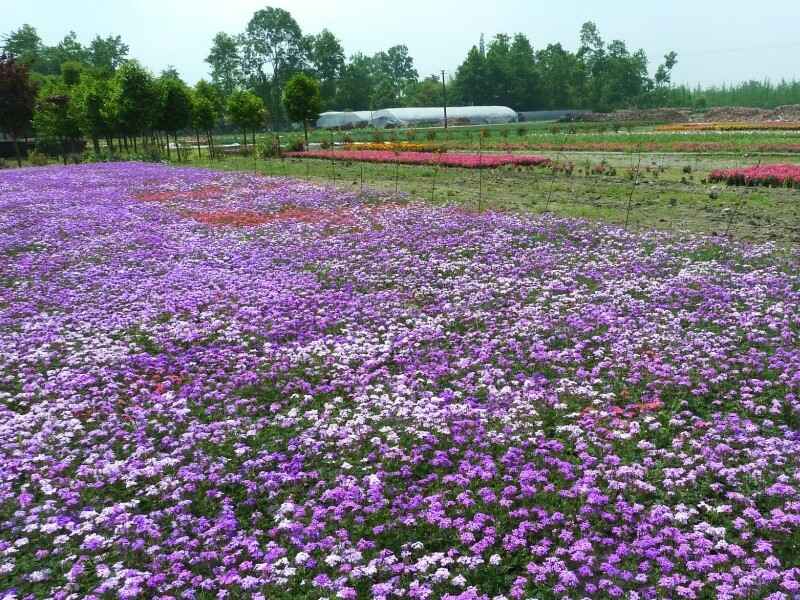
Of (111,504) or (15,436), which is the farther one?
(15,436)

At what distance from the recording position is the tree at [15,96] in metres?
43.3

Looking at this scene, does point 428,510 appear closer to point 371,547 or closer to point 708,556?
point 371,547

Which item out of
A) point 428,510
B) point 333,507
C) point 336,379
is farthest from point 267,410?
point 428,510

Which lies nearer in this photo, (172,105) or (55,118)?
(172,105)

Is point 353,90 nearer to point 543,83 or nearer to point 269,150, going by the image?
point 543,83

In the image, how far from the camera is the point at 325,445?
20.1 ft

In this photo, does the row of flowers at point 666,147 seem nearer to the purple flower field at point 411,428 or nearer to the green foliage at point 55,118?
the purple flower field at point 411,428

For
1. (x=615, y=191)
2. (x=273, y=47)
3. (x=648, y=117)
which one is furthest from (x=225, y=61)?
(x=615, y=191)

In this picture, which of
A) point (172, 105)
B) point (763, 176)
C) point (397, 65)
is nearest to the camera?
point (763, 176)

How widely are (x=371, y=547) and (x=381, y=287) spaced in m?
7.03

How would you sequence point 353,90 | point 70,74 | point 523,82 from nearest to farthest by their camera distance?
point 70,74 → point 353,90 → point 523,82

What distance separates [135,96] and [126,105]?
949 mm

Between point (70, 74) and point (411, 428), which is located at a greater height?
point (70, 74)

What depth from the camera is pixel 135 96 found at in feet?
142
